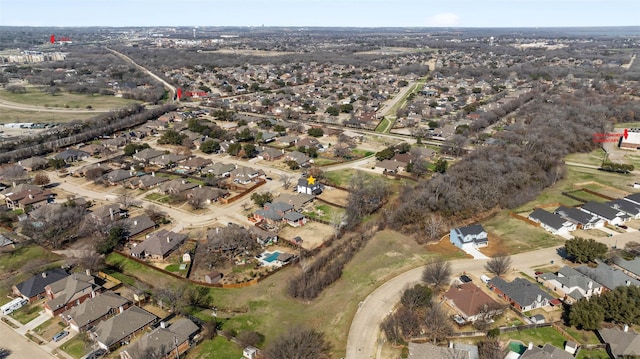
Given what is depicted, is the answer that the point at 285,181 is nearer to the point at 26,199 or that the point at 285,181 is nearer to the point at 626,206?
the point at 26,199

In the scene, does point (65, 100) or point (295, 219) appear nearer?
point (295, 219)

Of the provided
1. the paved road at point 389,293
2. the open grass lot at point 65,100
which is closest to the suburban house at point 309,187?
the paved road at point 389,293

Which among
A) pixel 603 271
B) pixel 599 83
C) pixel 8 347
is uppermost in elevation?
pixel 599 83

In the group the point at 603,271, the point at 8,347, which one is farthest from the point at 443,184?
the point at 8,347

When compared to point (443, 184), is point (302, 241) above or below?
below

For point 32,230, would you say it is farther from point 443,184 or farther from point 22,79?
point 22,79

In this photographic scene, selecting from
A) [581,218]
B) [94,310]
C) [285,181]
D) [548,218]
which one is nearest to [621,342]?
[548,218]

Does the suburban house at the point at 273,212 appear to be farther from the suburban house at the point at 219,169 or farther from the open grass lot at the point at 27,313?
the open grass lot at the point at 27,313
